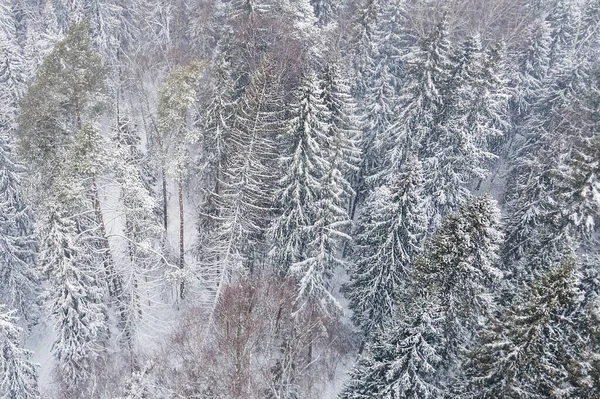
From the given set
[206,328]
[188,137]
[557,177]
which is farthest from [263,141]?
[557,177]

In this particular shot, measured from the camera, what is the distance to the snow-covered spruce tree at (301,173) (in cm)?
2511

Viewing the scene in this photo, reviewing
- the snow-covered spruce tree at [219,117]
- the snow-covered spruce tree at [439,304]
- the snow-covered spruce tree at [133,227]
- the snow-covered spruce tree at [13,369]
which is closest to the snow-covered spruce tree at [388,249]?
the snow-covered spruce tree at [439,304]

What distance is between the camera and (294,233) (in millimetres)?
26609

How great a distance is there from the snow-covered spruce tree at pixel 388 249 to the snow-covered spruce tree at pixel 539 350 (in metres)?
7.19

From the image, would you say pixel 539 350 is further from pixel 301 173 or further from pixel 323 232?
pixel 301 173

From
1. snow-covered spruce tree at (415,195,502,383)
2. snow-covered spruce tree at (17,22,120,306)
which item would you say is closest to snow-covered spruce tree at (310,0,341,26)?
snow-covered spruce tree at (17,22,120,306)

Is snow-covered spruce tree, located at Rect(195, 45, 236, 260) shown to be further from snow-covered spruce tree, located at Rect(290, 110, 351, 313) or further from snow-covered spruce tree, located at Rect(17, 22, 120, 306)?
snow-covered spruce tree, located at Rect(17, 22, 120, 306)

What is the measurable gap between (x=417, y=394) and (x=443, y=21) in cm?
2117

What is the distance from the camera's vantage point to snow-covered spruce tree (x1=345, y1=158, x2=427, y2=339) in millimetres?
24234

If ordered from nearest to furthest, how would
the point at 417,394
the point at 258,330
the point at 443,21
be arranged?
1. the point at 417,394
2. the point at 258,330
3. the point at 443,21

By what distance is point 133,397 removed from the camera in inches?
813

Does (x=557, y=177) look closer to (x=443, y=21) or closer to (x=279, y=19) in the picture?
(x=443, y=21)

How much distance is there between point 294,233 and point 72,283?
38.3 ft

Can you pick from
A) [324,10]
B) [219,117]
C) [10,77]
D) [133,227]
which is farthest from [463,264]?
[324,10]
